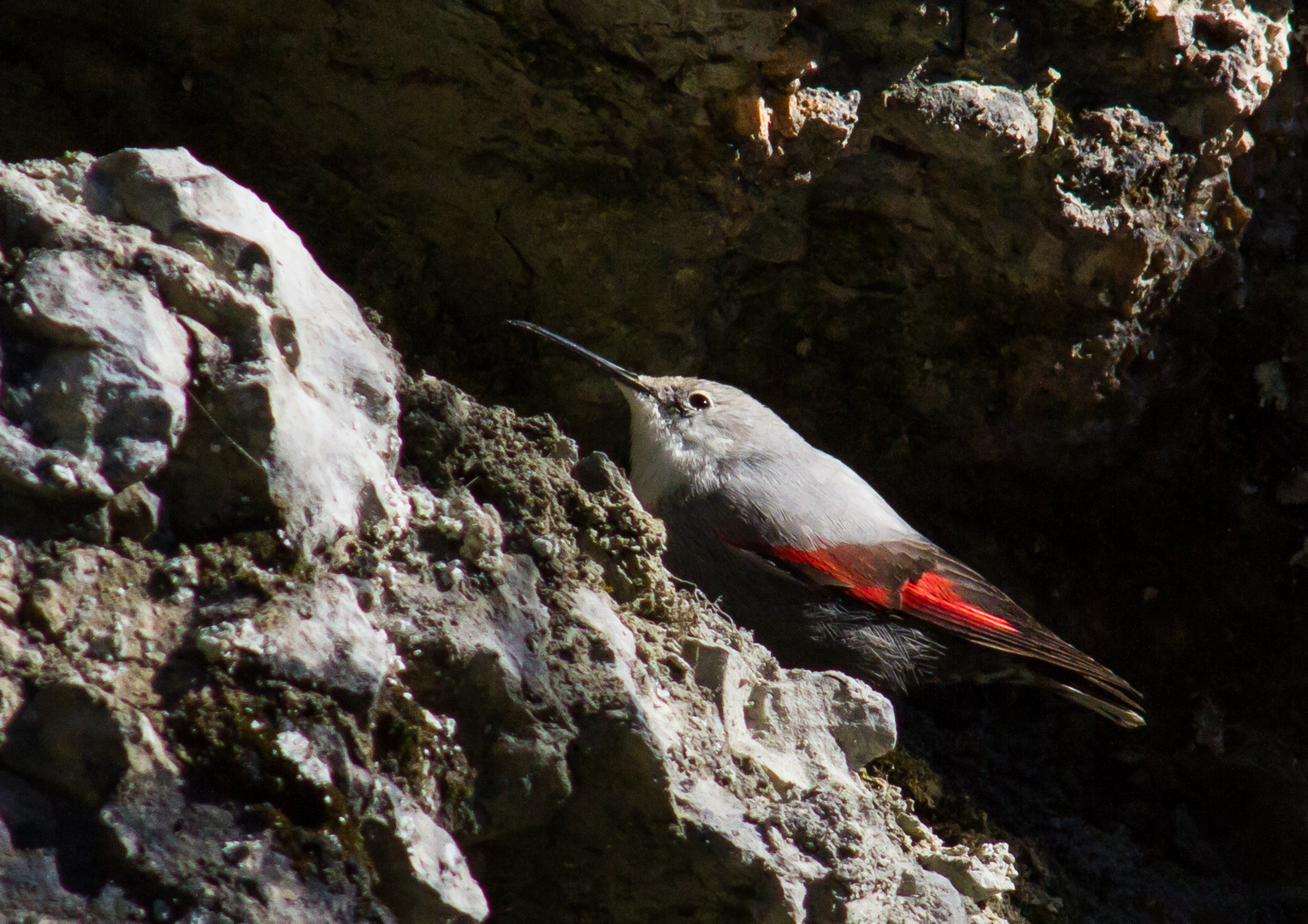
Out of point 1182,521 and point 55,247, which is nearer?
point 55,247

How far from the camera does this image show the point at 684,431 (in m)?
3.49

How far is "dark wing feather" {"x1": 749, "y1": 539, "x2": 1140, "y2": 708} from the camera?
3.18 metres

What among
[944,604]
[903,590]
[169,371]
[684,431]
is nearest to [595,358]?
[684,431]

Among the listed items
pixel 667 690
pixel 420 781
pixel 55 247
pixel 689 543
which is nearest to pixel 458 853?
pixel 420 781

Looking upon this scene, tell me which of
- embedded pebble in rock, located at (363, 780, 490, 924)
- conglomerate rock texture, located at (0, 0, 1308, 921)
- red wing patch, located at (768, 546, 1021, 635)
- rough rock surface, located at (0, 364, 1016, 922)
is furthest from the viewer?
red wing patch, located at (768, 546, 1021, 635)

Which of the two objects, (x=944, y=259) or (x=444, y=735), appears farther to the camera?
(x=944, y=259)

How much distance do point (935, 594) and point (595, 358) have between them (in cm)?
124

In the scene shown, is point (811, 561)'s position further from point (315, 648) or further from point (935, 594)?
point (315, 648)

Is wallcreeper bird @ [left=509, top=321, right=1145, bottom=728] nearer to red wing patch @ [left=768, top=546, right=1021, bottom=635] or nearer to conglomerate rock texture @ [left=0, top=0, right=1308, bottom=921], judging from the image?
red wing patch @ [left=768, top=546, right=1021, bottom=635]

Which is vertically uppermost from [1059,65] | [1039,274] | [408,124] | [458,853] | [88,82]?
[1059,65]

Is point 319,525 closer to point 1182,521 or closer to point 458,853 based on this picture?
point 458,853

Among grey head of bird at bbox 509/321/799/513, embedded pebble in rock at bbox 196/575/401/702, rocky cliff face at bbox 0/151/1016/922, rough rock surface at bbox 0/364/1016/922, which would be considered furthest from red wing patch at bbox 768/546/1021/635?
embedded pebble in rock at bbox 196/575/401/702

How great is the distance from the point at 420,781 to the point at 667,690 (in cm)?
56

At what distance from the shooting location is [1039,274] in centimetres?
357
